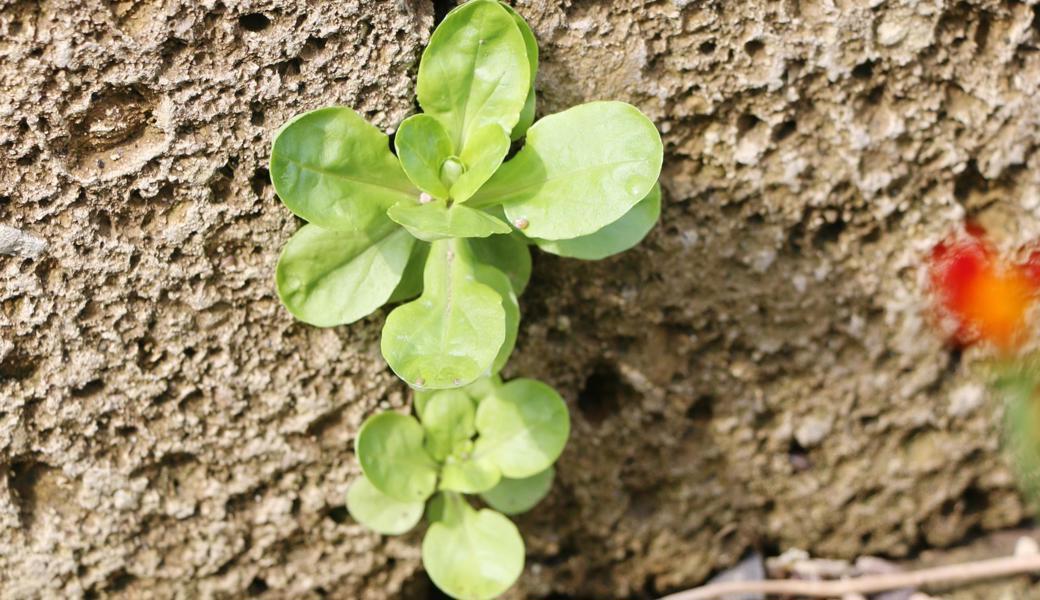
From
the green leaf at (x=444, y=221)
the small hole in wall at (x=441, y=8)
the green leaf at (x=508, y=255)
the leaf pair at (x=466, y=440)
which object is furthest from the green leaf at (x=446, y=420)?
the small hole in wall at (x=441, y=8)

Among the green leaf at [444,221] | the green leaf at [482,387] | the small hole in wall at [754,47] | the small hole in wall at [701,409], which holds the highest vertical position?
the small hole in wall at [754,47]

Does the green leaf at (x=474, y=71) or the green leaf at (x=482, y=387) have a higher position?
the green leaf at (x=474, y=71)

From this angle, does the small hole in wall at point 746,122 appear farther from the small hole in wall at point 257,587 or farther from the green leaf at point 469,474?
the small hole in wall at point 257,587

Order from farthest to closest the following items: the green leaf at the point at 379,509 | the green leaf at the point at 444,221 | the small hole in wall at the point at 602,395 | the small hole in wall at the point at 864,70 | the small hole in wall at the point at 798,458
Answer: the small hole in wall at the point at 798,458 → the small hole in wall at the point at 602,395 → the green leaf at the point at 379,509 → the small hole in wall at the point at 864,70 → the green leaf at the point at 444,221

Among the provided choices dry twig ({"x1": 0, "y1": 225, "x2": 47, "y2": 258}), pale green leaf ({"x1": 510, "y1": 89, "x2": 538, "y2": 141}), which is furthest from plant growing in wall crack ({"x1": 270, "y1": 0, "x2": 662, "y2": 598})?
dry twig ({"x1": 0, "y1": 225, "x2": 47, "y2": 258})

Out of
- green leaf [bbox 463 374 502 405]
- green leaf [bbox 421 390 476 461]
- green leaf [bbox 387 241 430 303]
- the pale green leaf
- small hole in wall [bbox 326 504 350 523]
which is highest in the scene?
the pale green leaf

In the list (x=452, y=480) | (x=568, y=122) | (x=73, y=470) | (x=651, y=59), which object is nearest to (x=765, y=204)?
(x=651, y=59)

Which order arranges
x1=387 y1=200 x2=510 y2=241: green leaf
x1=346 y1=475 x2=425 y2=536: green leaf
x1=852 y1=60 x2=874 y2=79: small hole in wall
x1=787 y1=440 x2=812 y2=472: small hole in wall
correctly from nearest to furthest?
x1=387 y1=200 x2=510 y2=241: green leaf < x1=852 y1=60 x2=874 y2=79: small hole in wall < x1=346 y1=475 x2=425 y2=536: green leaf < x1=787 y1=440 x2=812 y2=472: small hole in wall

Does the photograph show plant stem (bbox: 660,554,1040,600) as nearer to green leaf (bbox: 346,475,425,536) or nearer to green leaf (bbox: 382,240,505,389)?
green leaf (bbox: 346,475,425,536)
